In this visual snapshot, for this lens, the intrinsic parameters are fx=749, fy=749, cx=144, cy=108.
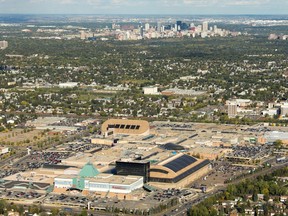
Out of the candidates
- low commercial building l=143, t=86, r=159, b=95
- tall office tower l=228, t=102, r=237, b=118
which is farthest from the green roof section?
low commercial building l=143, t=86, r=159, b=95

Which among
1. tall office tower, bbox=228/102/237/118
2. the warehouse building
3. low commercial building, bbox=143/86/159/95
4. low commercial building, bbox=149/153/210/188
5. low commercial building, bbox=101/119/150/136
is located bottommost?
low commercial building, bbox=143/86/159/95

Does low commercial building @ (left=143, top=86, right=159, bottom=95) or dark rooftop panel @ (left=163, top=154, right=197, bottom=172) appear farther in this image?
low commercial building @ (left=143, top=86, right=159, bottom=95)

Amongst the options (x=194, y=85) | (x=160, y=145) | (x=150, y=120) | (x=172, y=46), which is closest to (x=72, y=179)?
(x=160, y=145)

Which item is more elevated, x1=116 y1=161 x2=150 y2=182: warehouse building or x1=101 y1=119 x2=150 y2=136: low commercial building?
x1=116 y1=161 x2=150 y2=182: warehouse building

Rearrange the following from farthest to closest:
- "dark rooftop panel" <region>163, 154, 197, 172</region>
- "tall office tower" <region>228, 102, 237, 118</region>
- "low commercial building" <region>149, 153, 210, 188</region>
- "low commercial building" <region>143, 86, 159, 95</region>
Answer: "low commercial building" <region>143, 86, 159, 95</region> < "tall office tower" <region>228, 102, 237, 118</region> < "dark rooftop panel" <region>163, 154, 197, 172</region> < "low commercial building" <region>149, 153, 210, 188</region>

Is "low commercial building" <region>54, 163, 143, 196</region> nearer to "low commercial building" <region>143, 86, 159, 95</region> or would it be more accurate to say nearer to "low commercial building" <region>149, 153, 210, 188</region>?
"low commercial building" <region>149, 153, 210, 188</region>

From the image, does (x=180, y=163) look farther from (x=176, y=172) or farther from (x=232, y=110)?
(x=232, y=110)

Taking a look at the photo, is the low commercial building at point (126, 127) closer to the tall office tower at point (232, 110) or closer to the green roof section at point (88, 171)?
the tall office tower at point (232, 110)

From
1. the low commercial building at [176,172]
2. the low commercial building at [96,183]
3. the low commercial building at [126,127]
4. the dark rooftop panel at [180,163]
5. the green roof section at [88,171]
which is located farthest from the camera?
the low commercial building at [126,127]

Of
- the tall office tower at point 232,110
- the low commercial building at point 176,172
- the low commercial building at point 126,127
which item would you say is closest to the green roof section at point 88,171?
the low commercial building at point 176,172

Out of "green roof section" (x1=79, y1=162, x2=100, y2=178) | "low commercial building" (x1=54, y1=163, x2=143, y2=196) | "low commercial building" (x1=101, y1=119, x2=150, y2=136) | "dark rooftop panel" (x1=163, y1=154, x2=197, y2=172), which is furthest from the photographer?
"low commercial building" (x1=101, y1=119, x2=150, y2=136)

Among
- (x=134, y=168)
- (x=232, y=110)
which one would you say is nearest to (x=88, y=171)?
(x=134, y=168)

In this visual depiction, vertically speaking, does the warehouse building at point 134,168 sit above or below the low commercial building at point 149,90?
above
